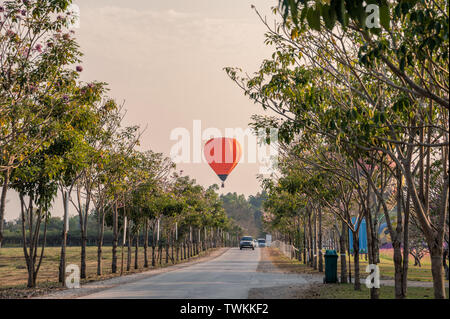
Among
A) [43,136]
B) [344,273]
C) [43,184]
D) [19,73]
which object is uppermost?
[19,73]

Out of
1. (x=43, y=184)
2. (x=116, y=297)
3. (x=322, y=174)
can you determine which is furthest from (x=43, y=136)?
(x=322, y=174)

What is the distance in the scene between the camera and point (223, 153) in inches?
1208

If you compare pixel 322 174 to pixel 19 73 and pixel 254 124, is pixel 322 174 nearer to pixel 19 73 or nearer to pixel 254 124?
pixel 254 124

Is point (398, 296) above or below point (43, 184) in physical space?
below

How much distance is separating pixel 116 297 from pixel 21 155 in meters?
5.04

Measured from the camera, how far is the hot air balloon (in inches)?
1195

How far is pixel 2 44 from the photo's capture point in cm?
1455
